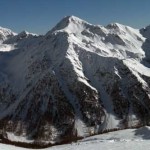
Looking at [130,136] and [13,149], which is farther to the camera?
[130,136]

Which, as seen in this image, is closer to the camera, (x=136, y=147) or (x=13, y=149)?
(x=136, y=147)

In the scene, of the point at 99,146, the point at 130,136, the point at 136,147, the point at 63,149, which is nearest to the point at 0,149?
the point at 63,149

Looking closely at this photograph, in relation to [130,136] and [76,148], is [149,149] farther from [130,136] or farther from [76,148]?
[130,136]

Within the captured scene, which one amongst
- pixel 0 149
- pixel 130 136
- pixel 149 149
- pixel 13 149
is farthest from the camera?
pixel 130 136

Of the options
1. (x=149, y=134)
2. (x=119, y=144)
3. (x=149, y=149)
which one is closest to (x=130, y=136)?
(x=149, y=134)

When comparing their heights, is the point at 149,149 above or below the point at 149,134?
below

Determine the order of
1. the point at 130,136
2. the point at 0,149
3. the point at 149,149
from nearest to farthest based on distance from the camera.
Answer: the point at 149,149
the point at 0,149
the point at 130,136

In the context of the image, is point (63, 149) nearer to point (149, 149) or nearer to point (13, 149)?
point (13, 149)

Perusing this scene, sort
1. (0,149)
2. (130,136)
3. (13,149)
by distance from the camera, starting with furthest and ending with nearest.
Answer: (130,136), (13,149), (0,149)

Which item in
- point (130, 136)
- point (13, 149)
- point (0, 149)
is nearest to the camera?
point (0, 149)
